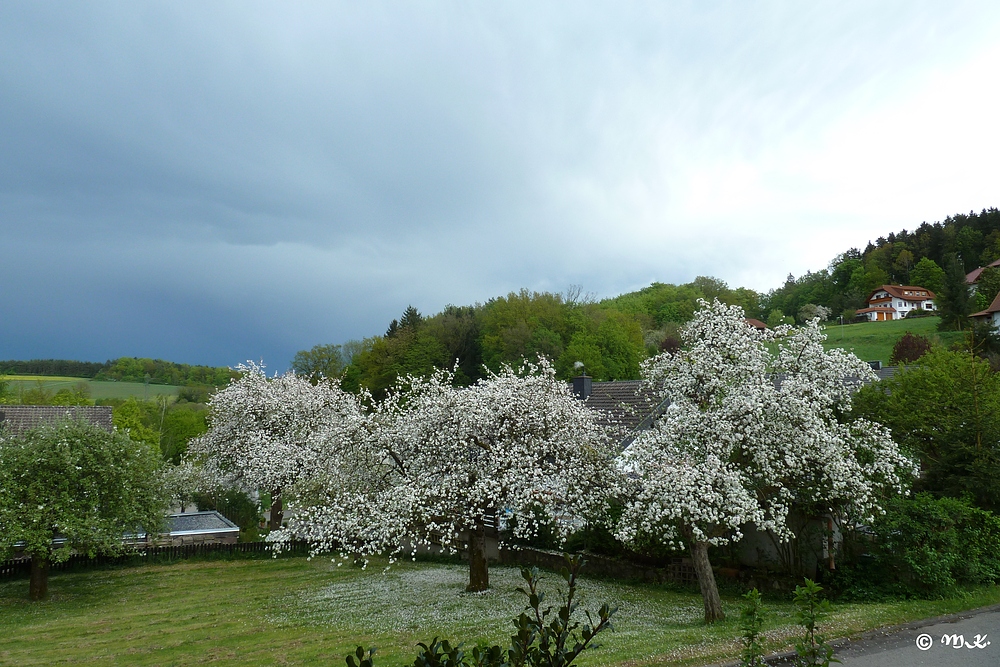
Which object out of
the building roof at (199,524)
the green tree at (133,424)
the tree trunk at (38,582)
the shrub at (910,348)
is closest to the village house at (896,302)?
the shrub at (910,348)

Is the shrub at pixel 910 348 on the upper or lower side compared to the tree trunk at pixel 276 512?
upper

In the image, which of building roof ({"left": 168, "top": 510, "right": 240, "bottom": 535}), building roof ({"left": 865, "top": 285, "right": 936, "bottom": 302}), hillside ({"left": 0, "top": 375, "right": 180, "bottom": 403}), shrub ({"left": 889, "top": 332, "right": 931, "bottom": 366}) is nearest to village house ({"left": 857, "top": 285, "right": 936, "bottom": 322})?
building roof ({"left": 865, "top": 285, "right": 936, "bottom": 302})

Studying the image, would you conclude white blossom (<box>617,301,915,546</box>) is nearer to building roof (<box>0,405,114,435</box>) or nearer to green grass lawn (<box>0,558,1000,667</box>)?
green grass lawn (<box>0,558,1000,667</box>)

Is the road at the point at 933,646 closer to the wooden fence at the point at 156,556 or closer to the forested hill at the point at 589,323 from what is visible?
the wooden fence at the point at 156,556

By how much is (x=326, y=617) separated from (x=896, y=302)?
117 meters

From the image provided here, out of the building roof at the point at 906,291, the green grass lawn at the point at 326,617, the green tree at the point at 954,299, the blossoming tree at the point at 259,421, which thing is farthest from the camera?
the building roof at the point at 906,291

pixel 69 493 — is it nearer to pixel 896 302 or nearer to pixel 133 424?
pixel 133 424

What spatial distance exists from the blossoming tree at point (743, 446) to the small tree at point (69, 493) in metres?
17.8

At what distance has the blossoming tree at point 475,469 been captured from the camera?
15664 millimetres

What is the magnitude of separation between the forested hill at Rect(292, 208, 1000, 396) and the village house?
6.93 ft

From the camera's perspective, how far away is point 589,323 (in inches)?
2808

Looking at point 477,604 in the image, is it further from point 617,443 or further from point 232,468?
point 232,468

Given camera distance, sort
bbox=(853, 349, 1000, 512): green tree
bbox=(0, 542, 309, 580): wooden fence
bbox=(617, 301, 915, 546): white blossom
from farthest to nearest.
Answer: bbox=(0, 542, 309, 580): wooden fence
bbox=(853, 349, 1000, 512): green tree
bbox=(617, 301, 915, 546): white blossom

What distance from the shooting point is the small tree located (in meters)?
19.3
